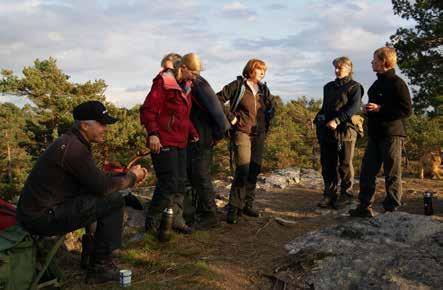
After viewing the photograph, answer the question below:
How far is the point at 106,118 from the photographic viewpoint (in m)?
3.46

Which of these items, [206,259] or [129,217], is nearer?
[206,259]

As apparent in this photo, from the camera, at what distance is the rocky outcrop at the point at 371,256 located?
342 centimetres

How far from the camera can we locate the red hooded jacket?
15.1 ft

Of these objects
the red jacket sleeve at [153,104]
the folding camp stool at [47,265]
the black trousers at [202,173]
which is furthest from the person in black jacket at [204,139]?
the folding camp stool at [47,265]

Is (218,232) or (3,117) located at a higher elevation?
(3,117)

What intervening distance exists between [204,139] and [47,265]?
2.48 m

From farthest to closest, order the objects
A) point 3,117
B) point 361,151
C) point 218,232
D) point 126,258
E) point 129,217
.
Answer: point 3,117
point 361,151
point 129,217
point 218,232
point 126,258

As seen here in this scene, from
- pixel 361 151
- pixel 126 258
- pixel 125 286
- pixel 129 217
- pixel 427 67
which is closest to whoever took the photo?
pixel 125 286

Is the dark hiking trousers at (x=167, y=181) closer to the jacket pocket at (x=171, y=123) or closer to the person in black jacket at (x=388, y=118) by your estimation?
the jacket pocket at (x=171, y=123)

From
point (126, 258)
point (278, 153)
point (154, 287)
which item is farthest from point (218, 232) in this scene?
point (278, 153)

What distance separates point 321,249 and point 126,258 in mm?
1967

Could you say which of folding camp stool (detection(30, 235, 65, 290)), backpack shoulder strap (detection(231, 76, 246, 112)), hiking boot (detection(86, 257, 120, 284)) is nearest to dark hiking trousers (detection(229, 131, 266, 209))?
backpack shoulder strap (detection(231, 76, 246, 112))

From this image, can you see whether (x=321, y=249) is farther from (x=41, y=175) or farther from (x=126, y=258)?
(x=41, y=175)

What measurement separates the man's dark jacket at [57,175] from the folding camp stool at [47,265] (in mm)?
239
